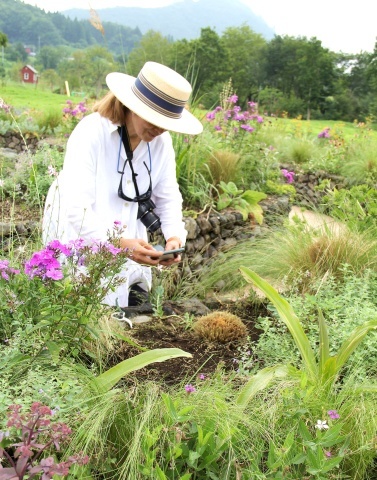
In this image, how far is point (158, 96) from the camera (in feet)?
10.00

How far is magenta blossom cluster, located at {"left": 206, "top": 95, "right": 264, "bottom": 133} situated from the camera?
700 cm

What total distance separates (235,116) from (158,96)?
4111 mm

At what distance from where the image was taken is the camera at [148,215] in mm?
3541

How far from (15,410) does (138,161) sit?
2.18 meters

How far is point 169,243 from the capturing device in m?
3.38

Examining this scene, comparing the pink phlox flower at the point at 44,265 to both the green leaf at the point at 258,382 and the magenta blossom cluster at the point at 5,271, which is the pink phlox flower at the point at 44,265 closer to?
the magenta blossom cluster at the point at 5,271

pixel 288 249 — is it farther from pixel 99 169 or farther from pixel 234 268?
pixel 99 169

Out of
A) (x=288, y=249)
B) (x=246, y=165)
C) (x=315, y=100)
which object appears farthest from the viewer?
(x=315, y=100)

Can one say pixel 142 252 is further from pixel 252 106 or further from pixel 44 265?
pixel 252 106

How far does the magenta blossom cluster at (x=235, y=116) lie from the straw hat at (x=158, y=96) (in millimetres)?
3781

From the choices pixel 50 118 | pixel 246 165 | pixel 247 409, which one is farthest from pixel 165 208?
pixel 50 118

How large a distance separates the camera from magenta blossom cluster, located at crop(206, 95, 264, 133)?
350 centimetres

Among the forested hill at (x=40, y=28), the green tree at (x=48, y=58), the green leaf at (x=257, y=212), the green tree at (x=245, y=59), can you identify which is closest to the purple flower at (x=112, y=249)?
the green leaf at (x=257, y=212)

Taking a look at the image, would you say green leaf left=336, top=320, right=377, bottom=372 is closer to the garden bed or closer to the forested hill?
the garden bed
